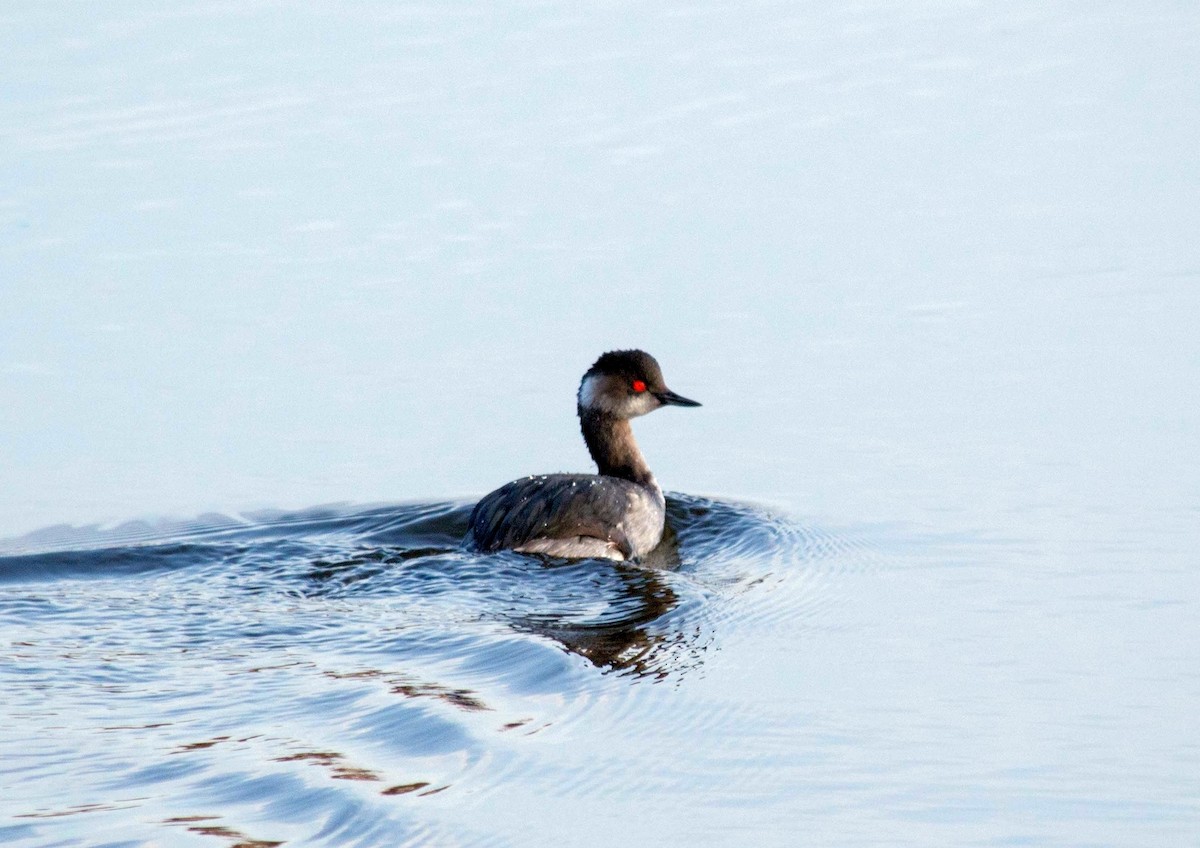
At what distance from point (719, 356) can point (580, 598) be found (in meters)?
2.90

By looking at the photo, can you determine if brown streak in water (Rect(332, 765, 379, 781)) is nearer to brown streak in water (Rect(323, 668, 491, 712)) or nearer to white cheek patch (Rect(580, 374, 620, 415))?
brown streak in water (Rect(323, 668, 491, 712))

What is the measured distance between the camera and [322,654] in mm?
7977

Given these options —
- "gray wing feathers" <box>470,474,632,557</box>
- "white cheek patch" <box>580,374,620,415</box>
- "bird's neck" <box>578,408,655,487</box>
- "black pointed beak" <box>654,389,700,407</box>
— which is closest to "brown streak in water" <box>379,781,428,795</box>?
"gray wing feathers" <box>470,474,632,557</box>

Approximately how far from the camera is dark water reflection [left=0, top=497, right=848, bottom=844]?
633 centimetres

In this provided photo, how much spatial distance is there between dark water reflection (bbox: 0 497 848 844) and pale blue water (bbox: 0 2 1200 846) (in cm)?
3

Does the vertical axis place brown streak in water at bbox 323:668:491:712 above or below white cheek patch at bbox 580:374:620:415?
below

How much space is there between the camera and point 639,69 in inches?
664

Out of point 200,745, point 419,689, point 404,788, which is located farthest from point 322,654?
point 404,788

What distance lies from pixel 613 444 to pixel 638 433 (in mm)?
923

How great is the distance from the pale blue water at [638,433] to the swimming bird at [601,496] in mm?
228

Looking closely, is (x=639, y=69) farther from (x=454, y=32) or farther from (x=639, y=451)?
(x=639, y=451)

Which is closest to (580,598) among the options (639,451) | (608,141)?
(639,451)

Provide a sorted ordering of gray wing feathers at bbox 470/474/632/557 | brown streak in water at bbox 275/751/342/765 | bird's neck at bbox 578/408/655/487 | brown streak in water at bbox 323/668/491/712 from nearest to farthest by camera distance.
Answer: brown streak in water at bbox 275/751/342/765 < brown streak in water at bbox 323/668/491/712 < gray wing feathers at bbox 470/474/632/557 < bird's neck at bbox 578/408/655/487

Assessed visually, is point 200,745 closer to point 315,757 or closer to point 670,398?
point 315,757
